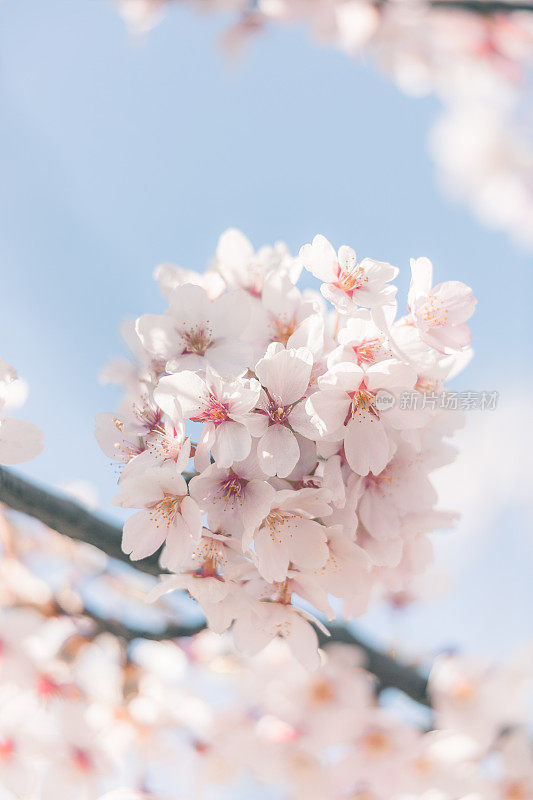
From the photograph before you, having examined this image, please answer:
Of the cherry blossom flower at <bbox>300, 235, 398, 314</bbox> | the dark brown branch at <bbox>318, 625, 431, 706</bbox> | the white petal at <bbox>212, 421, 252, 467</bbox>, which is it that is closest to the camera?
the white petal at <bbox>212, 421, 252, 467</bbox>

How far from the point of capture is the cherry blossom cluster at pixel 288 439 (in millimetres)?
883

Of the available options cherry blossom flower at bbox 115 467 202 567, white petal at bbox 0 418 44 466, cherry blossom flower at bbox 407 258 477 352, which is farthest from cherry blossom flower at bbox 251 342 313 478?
white petal at bbox 0 418 44 466

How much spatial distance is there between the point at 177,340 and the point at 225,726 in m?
1.61

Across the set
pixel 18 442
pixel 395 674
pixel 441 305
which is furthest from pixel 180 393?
pixel 395 674

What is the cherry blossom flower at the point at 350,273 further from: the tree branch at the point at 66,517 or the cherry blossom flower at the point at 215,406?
the tree branch at the point at 66,517

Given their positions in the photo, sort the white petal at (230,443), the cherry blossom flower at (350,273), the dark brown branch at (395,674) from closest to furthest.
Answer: the white petal at (230,443) → the cherry blossom flower at (350,273) → the dark brown branch at (395,674)

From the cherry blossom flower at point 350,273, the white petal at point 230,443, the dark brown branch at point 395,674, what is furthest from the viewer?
the dark brown branch at point 395,674

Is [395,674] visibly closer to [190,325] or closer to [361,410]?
[361,410]

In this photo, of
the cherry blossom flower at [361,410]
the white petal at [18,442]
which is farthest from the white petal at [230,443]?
the white petal at [18,442]

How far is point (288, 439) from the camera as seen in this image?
0.88m

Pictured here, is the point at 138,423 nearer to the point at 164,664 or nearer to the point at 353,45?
the point at 164,664

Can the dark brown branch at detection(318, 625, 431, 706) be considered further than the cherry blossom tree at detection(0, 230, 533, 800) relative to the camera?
Yes

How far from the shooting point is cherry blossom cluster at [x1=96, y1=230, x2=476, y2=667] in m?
0.88

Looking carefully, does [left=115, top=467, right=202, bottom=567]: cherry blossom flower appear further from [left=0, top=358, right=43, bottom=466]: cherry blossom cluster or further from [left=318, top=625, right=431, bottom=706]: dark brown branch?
[left=318, top=625, right=431, bottom=706]: dark brown branch
